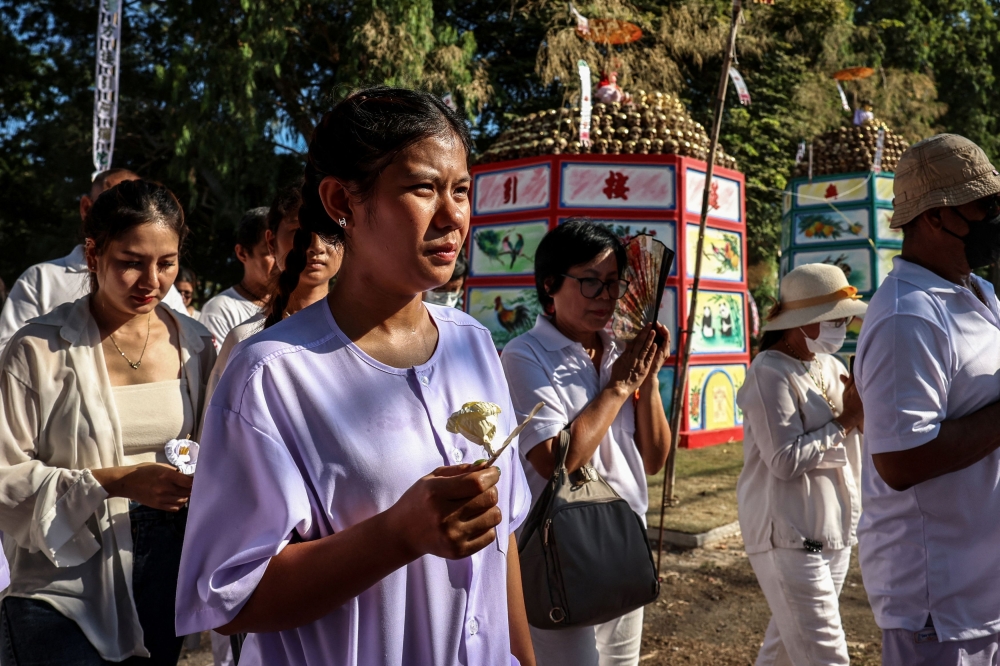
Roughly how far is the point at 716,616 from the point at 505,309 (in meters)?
4.57

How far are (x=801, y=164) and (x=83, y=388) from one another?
12.8m

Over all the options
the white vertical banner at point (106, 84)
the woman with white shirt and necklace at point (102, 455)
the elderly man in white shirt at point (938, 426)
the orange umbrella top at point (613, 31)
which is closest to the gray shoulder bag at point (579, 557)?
the elderly man in white shirt at point (938, 426)

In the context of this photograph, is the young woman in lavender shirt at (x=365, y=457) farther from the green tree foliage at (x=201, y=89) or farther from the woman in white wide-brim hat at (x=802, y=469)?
the green tree foliage at (x=201, y=89)

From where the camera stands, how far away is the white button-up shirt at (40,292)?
3.72 metres

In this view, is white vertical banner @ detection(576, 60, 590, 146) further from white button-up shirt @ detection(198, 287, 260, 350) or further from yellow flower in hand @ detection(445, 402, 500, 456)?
yellow flower in hand @ detection(445, 402, 500, 456)

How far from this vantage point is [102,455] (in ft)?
7.87

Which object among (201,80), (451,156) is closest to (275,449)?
(451,156)

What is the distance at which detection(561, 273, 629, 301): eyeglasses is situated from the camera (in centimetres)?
297

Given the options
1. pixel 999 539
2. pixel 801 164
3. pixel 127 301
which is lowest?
pixel 999 539

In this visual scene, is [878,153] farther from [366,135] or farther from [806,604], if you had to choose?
[366,135]

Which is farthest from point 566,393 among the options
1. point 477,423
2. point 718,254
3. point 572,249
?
point 718,254

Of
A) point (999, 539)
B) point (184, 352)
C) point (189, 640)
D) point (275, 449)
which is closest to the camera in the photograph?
point (275, 449)

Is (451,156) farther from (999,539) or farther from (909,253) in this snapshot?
(999,539)

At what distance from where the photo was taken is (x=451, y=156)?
4.93 ft
